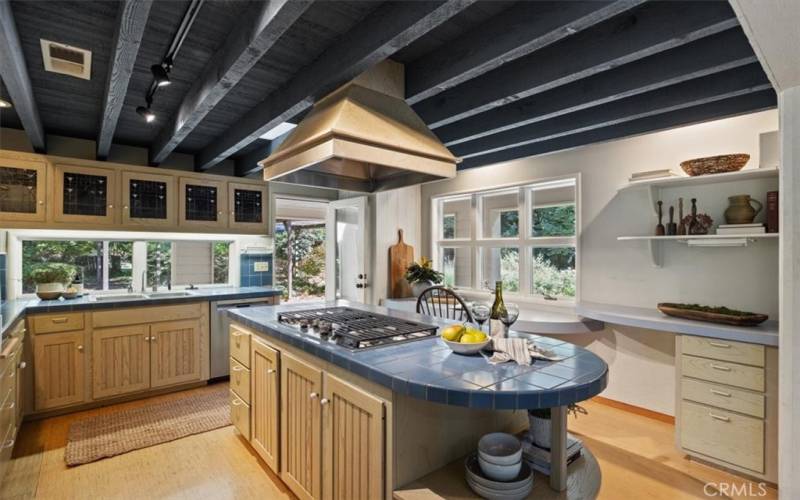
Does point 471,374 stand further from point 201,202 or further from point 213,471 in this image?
point 201,202

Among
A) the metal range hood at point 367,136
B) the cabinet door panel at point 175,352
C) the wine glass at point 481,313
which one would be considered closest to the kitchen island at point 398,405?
the wine glass at point 481,313

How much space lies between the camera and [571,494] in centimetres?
139

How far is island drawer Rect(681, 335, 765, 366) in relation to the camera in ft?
7.50

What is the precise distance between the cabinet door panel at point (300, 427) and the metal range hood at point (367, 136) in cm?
103

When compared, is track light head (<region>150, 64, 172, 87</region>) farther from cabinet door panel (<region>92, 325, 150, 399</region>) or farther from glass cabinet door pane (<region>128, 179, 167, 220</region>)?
cabinet door panel (<region>92, 325, 150, 399</region>)

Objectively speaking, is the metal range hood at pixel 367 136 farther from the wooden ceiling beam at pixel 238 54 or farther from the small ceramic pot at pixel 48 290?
the small ceramic pot at pixel 48 290

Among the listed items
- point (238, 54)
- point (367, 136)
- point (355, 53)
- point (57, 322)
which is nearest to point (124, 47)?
point (238, 54)

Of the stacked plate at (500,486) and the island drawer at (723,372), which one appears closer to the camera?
the stacked plate at (500,486)

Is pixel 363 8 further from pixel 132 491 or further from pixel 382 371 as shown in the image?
pixel 132 491

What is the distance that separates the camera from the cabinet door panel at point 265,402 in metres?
2.21

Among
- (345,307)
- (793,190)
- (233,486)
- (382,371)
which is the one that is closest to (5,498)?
(233,486)

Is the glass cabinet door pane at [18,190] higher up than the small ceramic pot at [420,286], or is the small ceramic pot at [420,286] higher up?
the glass cabinet door pane at [18,190]

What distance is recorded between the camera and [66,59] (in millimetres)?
2100

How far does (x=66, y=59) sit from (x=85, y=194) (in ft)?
5.82
